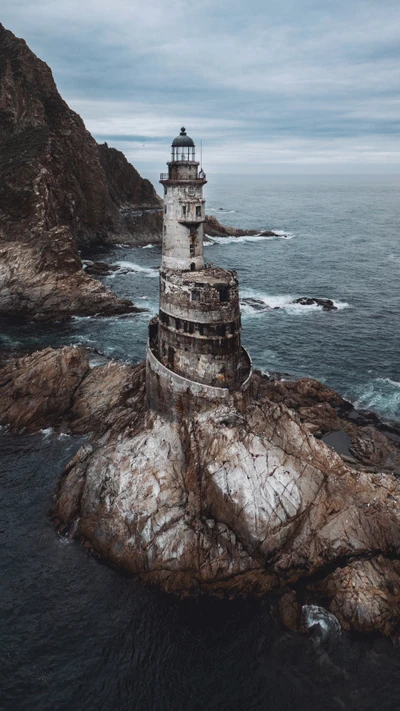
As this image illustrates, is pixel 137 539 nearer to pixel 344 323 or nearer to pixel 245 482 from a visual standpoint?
pixel 245 482

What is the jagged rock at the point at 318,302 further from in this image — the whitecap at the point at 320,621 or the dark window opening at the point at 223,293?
the whitecap at the point at 320,621

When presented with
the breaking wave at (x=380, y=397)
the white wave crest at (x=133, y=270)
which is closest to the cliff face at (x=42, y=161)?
the white wave crest at (x=133, y=270)

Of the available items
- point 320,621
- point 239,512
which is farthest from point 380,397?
point 320,621

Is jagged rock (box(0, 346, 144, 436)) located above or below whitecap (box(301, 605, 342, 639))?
above

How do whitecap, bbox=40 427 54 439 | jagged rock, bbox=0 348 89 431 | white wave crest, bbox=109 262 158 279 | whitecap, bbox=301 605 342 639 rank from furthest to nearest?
white wave crest, bbox=109 262 158 279
jagged rock, bbox=0 348 89 431
whitecap, bbox=40 427 54 439
whitecap, bbox=301 605 342 639

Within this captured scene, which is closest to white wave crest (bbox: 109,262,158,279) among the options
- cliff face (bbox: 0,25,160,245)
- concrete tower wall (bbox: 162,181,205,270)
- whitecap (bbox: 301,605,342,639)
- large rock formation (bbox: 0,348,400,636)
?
cliff face (bbox: 0,25,160,245)

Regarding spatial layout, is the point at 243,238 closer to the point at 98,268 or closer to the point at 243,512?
the point at 98,268

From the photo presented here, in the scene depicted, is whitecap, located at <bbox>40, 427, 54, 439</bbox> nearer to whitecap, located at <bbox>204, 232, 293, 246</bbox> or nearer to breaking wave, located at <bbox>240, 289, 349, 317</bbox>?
breaking wave, located at <bbox>240, 289, 349, 317</bbox>
